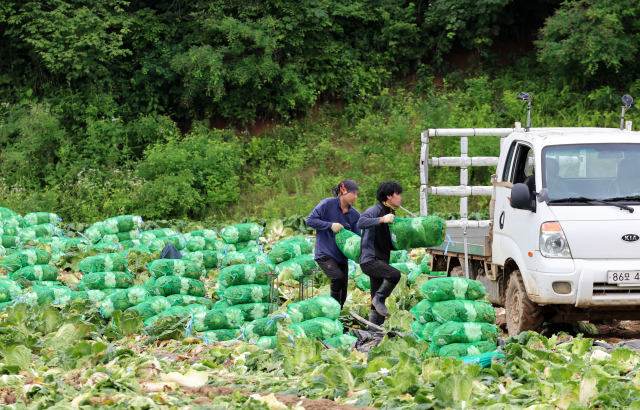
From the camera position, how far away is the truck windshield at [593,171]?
719 centimetres

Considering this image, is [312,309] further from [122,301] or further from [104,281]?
[104,281]

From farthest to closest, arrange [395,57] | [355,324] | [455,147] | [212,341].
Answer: [395,57]
[455,147]
[355,324]
[212,341]

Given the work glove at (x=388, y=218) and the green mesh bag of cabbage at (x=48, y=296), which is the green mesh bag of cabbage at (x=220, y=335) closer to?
the work glove at (x=388, y=218)

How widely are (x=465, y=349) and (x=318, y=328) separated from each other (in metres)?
1.55

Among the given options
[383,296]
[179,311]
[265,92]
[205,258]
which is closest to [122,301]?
[179,311]

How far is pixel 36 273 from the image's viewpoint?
34.2 ft

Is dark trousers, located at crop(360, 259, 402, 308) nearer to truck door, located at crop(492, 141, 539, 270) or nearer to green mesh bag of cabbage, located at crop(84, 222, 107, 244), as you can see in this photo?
truck door, located at crop(492, 141, 539, 270)

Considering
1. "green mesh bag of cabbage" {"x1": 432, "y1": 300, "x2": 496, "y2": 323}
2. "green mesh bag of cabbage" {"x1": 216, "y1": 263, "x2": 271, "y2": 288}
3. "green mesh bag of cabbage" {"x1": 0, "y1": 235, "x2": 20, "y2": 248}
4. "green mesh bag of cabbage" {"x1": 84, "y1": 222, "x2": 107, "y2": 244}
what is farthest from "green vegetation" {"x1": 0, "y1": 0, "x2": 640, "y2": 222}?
"green mesh bag of cabbage" {"x1": 432, "y1": 300, "x2": 496, "y2": 323}

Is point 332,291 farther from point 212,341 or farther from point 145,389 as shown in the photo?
point 145,389

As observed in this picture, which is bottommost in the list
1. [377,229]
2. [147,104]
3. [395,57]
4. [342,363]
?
[342,363]

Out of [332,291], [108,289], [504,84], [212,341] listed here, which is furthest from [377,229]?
[504,84]

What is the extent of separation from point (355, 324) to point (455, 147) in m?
11.3

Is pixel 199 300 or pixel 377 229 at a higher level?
pixel 377 229

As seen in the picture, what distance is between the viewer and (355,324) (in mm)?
8484
